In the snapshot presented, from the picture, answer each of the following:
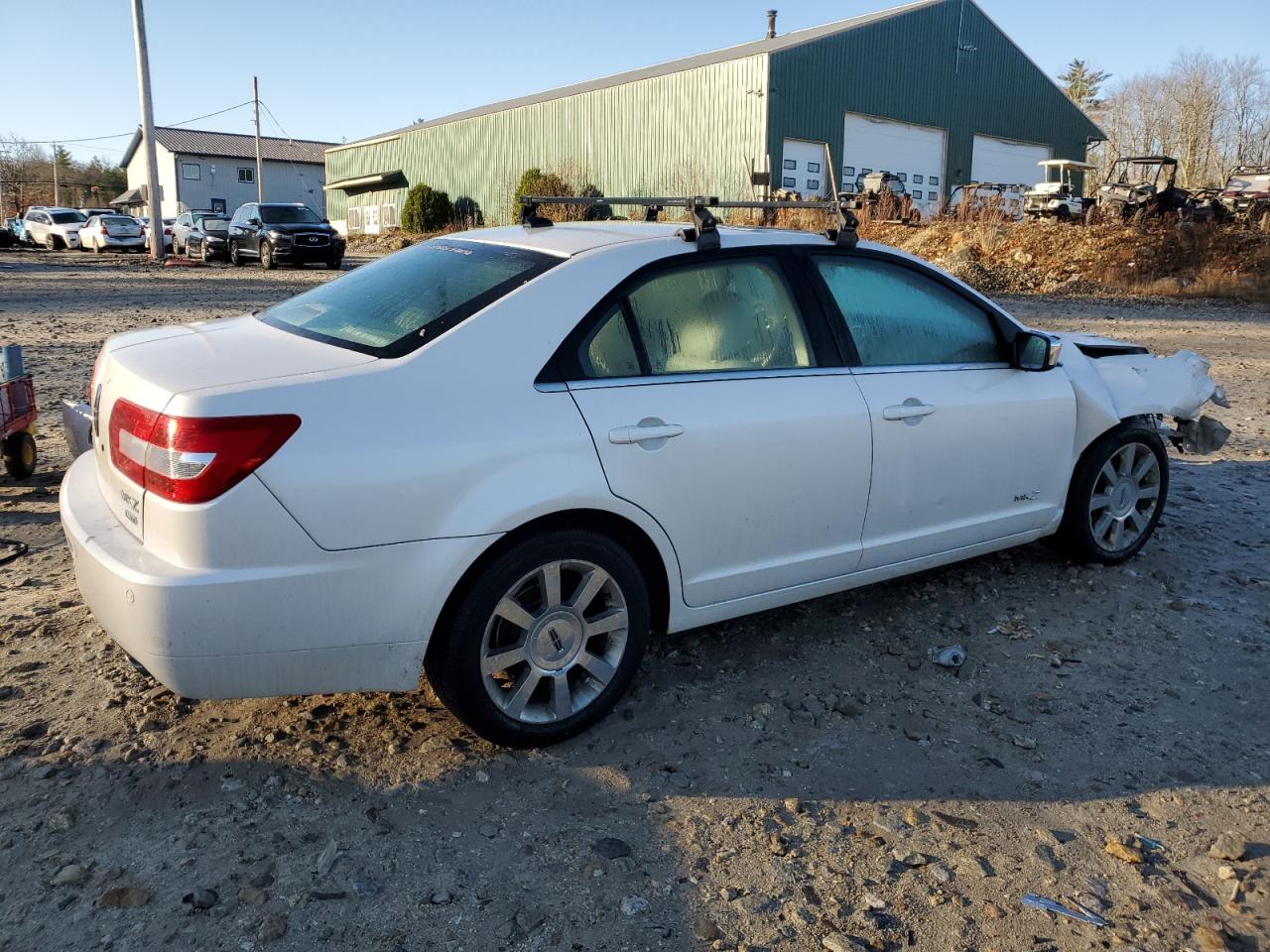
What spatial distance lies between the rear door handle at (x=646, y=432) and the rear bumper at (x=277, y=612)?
53cm

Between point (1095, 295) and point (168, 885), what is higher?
point (1095, 295)

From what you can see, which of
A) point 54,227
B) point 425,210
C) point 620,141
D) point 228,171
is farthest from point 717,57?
point 228,171

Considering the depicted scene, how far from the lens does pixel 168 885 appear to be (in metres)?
2.48

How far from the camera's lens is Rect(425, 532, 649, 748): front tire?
9.53ft

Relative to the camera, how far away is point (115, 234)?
115 feet

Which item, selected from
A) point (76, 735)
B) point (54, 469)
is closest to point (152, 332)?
point (76, 735)

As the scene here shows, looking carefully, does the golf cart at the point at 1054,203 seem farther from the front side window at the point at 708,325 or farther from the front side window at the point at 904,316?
the front side window at the point at 708,325

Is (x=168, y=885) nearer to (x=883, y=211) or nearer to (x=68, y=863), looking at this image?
(x=68, y=863)

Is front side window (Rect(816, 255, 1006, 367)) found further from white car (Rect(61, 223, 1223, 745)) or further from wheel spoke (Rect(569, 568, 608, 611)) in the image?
wheel spoke (Rect(569, 568, 608, 611))

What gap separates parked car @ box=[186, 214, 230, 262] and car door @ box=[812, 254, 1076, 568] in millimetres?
28442

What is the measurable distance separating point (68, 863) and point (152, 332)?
177 cm

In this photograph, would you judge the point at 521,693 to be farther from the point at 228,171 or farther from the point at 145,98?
the point at 228,171

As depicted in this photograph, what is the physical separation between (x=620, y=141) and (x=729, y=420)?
32.8 m

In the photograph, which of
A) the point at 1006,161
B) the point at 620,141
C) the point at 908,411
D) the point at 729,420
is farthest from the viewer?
the point at 1006,161
